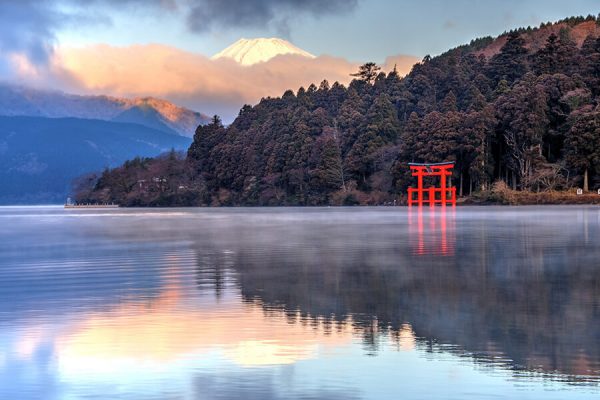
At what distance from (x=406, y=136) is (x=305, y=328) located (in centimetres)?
7948

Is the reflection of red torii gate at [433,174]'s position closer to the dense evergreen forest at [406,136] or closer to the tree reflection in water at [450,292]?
the dense evergreen forest at [406,136]

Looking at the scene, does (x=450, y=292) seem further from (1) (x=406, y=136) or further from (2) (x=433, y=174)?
(1) (x=406, y=136)

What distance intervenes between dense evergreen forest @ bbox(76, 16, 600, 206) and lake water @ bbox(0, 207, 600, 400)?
194 ft

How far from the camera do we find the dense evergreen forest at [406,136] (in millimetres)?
76125

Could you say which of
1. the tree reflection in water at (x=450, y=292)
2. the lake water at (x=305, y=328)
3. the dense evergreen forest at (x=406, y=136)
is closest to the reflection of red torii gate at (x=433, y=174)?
the dense evergreen forest at (x=406, y=136)

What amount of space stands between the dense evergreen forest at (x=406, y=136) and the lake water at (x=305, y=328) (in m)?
59.2

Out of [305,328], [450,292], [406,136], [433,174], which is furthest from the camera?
[406,136]

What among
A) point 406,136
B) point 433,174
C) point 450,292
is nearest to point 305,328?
point 450,292

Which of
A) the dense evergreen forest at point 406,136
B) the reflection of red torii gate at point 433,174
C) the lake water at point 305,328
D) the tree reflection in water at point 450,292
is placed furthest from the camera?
the reflection of red torii gate at point 433,174

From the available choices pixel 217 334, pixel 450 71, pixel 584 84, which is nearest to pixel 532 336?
pixel 217 334

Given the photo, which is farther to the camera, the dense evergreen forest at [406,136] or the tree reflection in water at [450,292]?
the dense evergreen forest at [406,136]

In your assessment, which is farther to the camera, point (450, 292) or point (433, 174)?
point (433, 174)

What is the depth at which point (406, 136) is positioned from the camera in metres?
87.6

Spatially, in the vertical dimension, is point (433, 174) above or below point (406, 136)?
below
